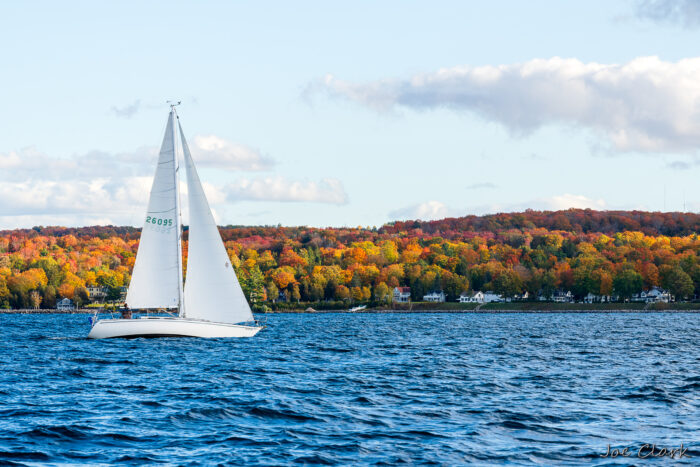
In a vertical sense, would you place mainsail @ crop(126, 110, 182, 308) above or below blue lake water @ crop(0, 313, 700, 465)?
above

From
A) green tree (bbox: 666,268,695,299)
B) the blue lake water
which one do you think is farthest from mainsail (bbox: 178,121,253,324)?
green tree (bbox: 666,268,695,299)

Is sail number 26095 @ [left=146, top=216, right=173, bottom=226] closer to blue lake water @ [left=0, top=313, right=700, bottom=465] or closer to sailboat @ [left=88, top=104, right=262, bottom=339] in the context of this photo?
sailboat @ [left=88, top=104, right=262, bottom=339]

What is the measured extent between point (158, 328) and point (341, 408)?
28.9m

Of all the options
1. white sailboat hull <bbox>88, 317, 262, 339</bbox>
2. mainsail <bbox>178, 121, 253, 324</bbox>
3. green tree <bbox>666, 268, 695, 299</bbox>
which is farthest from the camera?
green tree <bbox>666, 268, 695, 299</bbox>

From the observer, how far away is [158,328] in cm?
5303

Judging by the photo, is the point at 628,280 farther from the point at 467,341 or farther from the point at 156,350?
the point at 156,350

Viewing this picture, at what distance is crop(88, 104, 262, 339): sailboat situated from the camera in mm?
53812

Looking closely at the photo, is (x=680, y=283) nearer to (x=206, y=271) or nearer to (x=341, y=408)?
(x=206, y=271)

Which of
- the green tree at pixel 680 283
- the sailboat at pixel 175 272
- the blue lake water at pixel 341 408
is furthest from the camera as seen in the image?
the green tree at pixel 680 283

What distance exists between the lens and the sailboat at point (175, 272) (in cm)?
5381

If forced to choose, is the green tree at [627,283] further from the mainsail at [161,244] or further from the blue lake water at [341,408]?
the mainsail at [161,244]

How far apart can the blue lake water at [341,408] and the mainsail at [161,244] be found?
23.6 feet

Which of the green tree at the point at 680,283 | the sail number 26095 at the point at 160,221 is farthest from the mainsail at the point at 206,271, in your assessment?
the green tree at the point at 680,283

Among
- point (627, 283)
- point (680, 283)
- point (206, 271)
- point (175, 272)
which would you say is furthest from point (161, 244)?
point (680, 283)
